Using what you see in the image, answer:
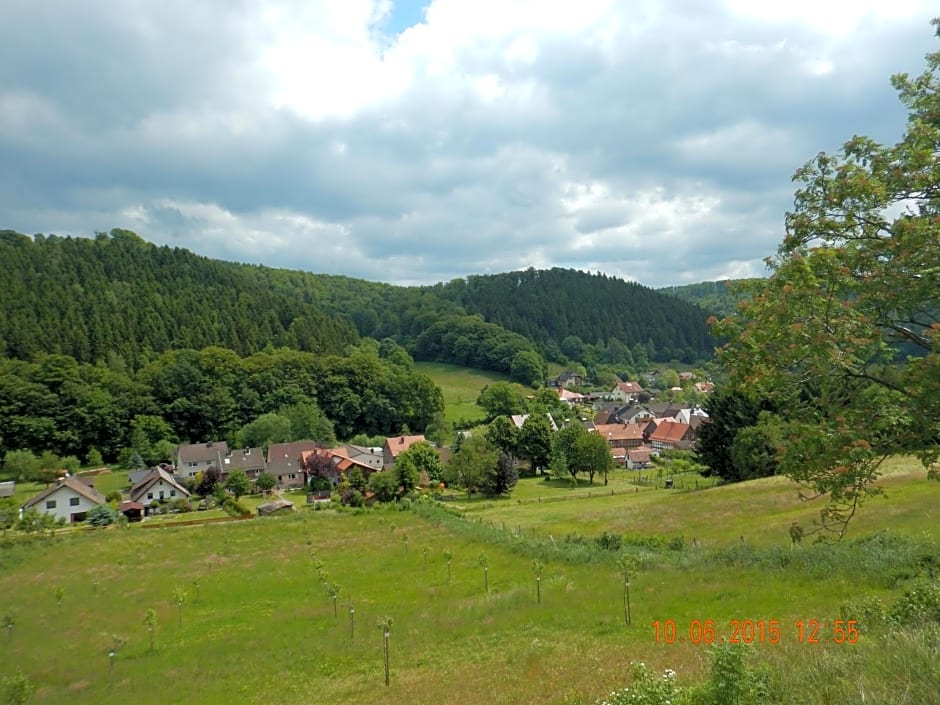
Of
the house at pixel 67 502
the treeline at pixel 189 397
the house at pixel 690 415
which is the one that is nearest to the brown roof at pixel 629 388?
the house at pixel 690 415

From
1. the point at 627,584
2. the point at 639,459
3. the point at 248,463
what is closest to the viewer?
the point at 627,584

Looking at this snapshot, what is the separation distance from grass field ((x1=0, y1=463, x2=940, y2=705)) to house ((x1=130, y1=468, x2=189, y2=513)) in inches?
952

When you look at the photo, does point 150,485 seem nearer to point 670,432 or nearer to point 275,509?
point 275,509

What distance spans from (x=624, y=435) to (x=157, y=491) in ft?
221

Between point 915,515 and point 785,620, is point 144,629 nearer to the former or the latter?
point 785,620

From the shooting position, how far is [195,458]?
7400 cm

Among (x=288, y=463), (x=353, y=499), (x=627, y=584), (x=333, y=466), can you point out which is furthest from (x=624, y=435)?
(x=627, y=584)

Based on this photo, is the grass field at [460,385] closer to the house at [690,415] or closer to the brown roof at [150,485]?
the house at [690,415]

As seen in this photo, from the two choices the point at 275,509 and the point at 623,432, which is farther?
the point at 623,432

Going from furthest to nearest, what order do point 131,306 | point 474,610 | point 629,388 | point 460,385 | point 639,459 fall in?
point 629,388, point 460,385, point 131,306, point 639,459, point 474,610

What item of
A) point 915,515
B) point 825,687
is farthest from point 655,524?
point 825,687

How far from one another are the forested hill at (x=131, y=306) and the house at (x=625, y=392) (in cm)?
6927
